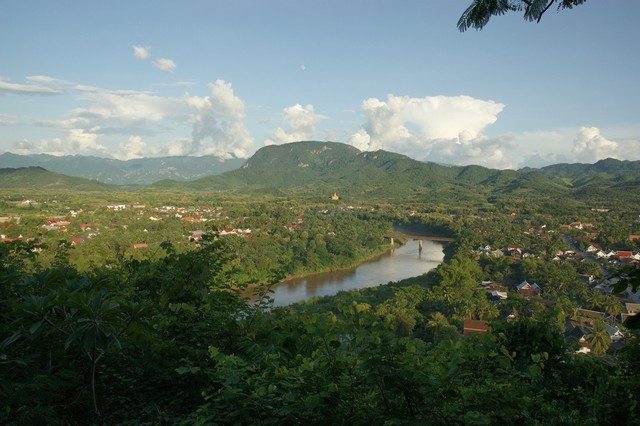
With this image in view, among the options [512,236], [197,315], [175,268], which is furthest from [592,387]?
[512,236]

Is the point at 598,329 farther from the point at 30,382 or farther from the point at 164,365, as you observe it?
the point at 30,382

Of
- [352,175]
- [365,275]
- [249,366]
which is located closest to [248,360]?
[249,366]

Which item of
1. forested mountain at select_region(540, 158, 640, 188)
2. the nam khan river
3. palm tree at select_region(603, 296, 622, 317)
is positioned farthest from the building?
forested mountain at select_region(540, 158, 640, 188)

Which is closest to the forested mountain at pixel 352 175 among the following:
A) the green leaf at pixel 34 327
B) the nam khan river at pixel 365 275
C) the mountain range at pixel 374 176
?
the mountain range at pixel 374 176

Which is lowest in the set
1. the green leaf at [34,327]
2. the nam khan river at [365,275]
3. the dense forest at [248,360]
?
the nam khan river at [365,275]

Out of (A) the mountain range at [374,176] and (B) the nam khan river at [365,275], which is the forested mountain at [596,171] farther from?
(B) the nam khan river at [365,275]

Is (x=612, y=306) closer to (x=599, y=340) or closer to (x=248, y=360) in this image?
(x=599, y=340)
